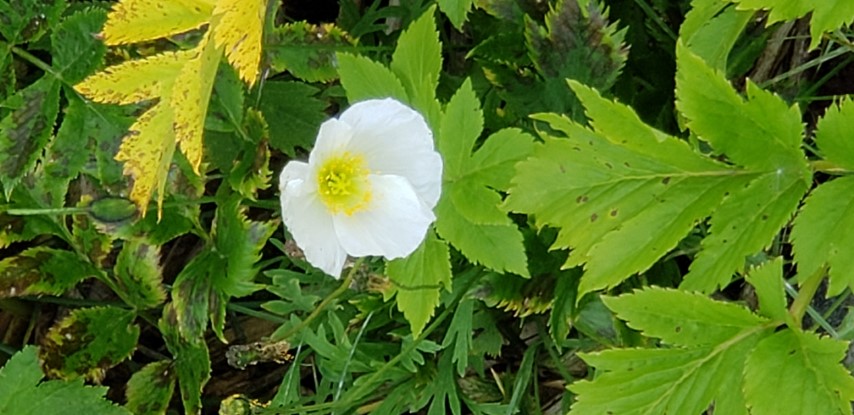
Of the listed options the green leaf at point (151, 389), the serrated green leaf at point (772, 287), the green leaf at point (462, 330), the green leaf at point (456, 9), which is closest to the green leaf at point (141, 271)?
the green leaf at point (151, 389)

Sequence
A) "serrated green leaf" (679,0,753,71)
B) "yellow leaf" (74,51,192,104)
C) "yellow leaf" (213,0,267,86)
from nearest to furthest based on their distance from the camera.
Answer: "yellow leaf" (213,0,267,86) < "yellow leaf" (74,51,192,104) < "serrated green leaf" (679,0,753,71)

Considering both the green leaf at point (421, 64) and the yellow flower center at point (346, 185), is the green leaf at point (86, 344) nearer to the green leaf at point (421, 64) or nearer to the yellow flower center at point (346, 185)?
the yellow flower center at point (346, 185)

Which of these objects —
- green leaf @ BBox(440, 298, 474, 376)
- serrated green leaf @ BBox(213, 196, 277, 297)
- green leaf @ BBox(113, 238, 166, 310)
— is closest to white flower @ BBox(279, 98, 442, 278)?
serrated green leaf @ BBox(213, 196, 277, 297)

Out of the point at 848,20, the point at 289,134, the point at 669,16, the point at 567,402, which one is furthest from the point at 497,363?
the point at 848,20

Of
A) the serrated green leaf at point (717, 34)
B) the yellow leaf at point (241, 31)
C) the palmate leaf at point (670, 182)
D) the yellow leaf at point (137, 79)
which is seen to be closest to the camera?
the yellow leaf at point (241, 31)

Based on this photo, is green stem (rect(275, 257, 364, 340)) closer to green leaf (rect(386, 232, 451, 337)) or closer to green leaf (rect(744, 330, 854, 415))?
green leaf (rect(386, 232, 451, 337))

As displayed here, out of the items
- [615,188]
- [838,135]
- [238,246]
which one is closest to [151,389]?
[238,246]
